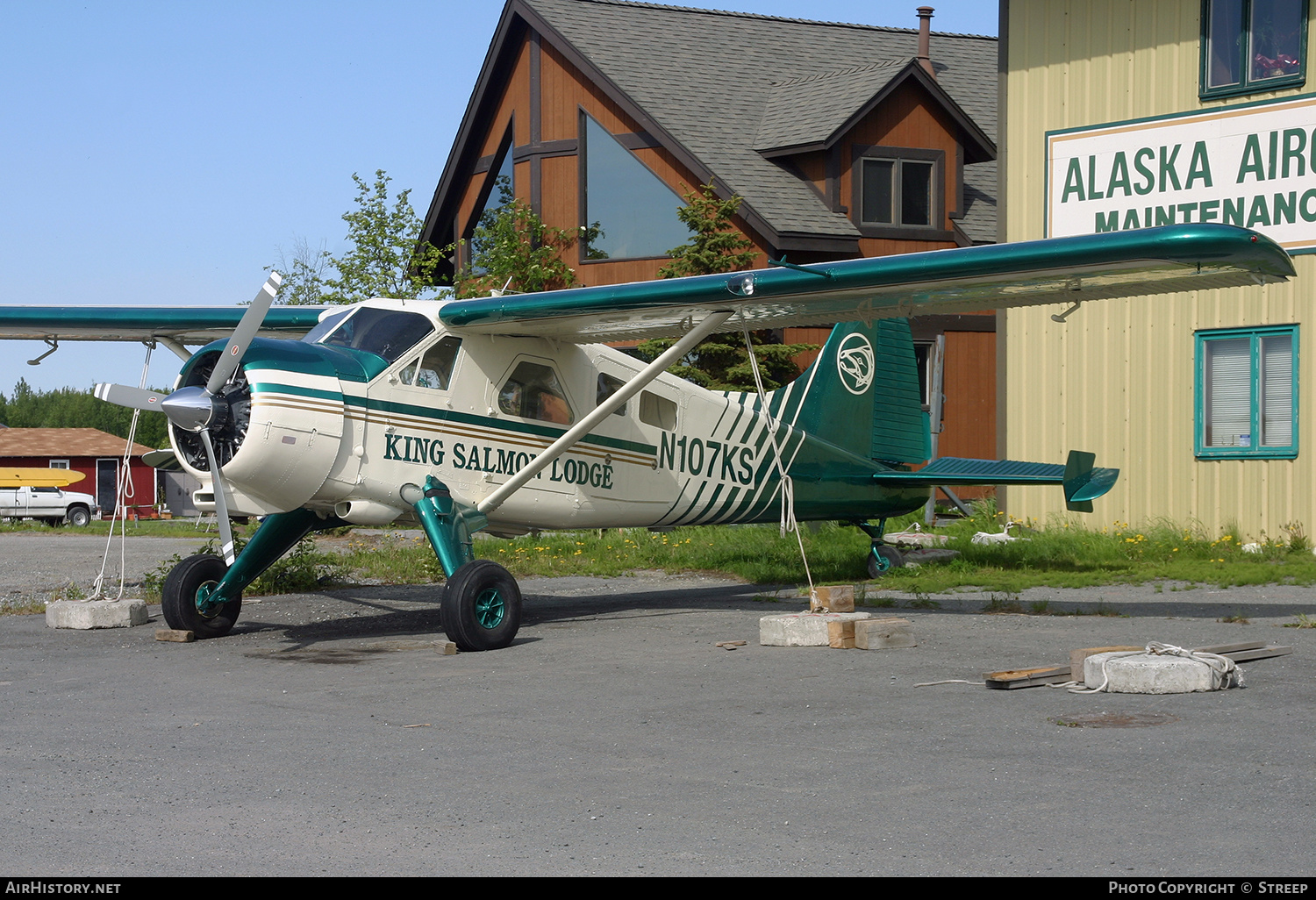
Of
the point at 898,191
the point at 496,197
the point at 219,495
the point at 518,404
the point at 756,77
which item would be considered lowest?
the point at 219,495

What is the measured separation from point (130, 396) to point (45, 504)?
138 feet

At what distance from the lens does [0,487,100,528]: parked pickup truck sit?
47.1m

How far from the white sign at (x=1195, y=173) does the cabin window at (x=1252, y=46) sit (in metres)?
0.29

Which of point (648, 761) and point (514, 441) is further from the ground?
point (514, 441)

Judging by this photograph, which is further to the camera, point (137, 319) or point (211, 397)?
point (137, 319)

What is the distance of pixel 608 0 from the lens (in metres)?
27.3

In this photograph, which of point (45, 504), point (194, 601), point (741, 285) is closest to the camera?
point (741, 285)

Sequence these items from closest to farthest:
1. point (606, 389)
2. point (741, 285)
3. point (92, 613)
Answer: point (741, 285) < point (92, 613) < point (606, 389)

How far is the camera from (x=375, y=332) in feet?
35.2

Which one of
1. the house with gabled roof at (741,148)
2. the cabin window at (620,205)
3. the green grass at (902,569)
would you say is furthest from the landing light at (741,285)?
the cabin window at (620,205)

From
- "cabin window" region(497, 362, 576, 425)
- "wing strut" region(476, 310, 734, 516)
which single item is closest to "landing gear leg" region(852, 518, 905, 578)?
"cabin window" region(497, 362, 576, 425)

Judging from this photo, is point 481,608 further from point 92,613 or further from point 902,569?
point 902,569

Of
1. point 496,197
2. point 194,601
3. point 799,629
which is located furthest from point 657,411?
point 496,197

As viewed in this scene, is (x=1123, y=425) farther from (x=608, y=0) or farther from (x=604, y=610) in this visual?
(x=608, y=0)
